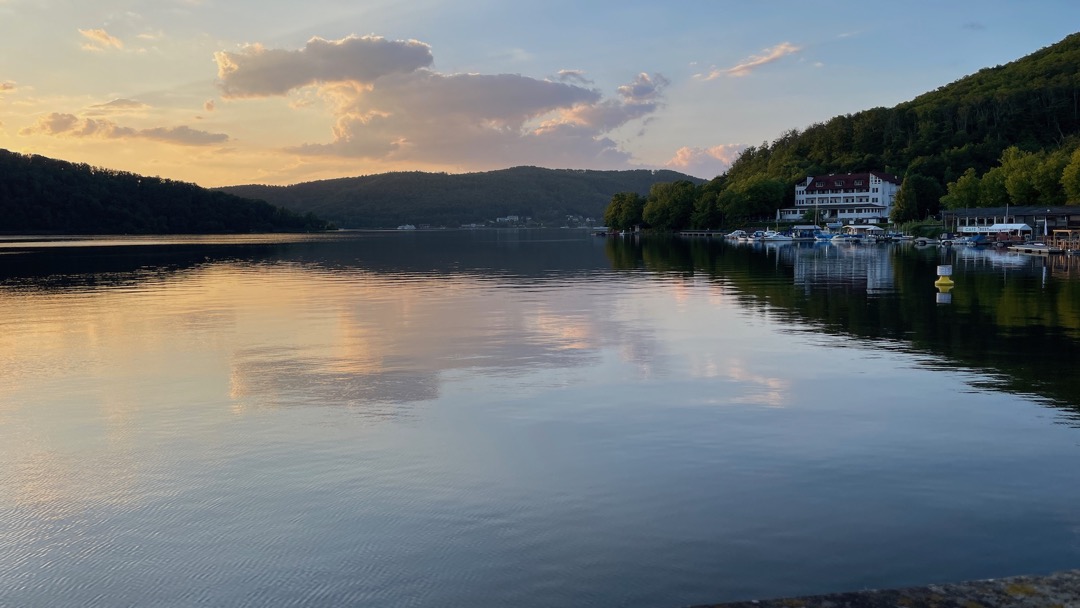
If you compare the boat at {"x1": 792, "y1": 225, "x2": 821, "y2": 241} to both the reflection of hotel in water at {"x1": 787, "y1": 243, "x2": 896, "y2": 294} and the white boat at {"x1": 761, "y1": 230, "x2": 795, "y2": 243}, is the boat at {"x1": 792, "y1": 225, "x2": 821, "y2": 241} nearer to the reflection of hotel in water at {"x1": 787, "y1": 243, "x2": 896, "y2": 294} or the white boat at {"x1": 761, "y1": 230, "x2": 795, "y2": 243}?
the white boat at {"x1": 761, "y1": 230, "x2": 795, "y2": 243}

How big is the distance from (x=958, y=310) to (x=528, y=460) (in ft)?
97.0

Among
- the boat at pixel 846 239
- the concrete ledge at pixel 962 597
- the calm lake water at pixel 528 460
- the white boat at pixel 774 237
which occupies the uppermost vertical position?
the white boat at pixel 774 237

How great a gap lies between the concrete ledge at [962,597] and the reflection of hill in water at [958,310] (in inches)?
490

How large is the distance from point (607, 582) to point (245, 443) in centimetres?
875

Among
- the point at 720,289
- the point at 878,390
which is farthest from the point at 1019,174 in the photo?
the point at 878,390

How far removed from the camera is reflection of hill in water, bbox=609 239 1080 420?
75.3 ft

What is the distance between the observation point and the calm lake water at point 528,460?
946 cm

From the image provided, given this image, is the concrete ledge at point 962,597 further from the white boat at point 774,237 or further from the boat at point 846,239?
the white boat at point 774,237

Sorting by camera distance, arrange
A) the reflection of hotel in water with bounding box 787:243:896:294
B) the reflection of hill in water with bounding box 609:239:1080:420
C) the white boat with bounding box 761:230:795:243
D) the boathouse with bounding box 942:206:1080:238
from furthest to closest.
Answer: the white boat with bounding box 761:230:795:243 < the boathouse with bounding box 942:206:1080:238 < the reflection of hotel in water with bounding box 787:243:896:294 < the reflection of hill in water with bounding box 609:239:1080:420

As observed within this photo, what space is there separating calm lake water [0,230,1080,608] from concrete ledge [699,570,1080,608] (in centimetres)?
165

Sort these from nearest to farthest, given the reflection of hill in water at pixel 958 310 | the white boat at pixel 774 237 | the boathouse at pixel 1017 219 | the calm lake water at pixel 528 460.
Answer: the calm lake water at pixel 528 460
the reflection of hill in water at pixel 958 310
the boathouse at pixel 1017 219
the white boat at pixel 774 237

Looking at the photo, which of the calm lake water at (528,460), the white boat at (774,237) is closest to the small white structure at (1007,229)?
the white boat at (774,237)

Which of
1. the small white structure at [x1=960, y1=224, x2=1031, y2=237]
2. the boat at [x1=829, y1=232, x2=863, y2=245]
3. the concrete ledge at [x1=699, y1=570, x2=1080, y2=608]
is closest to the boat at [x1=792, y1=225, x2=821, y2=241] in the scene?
the boat at [x1=829, y1=232, x2=863, y2=245]

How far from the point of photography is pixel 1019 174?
149625mm
